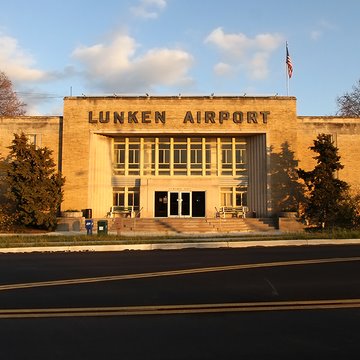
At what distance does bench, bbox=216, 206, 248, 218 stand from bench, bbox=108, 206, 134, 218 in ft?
21.6

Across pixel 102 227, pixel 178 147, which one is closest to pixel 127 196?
pixel 178 147

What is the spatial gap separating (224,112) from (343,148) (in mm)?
9334

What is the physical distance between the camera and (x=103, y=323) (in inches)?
235

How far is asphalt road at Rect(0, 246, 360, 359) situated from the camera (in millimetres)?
4953

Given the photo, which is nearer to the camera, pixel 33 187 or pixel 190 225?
pixel 33 187

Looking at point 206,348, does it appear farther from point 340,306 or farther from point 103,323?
point 340,306

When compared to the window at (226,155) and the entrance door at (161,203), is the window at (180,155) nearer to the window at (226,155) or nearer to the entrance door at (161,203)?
the entrance door at (161,203)

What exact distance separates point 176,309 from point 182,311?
16 cm

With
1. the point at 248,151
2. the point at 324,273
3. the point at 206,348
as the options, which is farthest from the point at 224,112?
the point at 206,348

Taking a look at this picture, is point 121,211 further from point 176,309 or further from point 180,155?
point 176,309

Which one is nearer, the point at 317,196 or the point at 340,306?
the point at 340,306

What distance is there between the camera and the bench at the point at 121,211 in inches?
1268

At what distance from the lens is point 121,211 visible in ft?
107

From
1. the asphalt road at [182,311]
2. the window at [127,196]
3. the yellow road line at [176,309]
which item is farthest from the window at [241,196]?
the yellow road line at [176,309]
